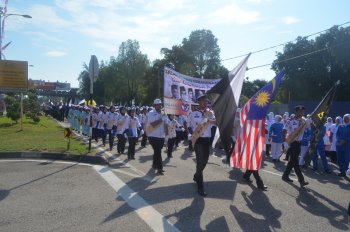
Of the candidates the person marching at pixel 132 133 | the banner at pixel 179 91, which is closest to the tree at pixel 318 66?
the banner at pixel 179 91

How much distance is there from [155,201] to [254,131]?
9.73ft

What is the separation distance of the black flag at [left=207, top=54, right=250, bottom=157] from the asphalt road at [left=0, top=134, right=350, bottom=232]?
4.12 feet

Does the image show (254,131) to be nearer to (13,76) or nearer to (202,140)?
(202,140)

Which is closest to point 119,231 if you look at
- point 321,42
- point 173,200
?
point 173,200

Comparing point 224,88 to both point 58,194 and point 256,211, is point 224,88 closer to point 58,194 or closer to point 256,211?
point 256,211

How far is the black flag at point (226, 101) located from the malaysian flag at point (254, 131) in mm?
540

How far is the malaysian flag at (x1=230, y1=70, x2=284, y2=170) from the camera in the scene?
8.79 metres

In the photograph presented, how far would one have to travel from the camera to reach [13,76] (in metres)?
23.7

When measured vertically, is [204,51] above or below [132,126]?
above

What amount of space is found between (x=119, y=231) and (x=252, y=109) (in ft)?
15.2

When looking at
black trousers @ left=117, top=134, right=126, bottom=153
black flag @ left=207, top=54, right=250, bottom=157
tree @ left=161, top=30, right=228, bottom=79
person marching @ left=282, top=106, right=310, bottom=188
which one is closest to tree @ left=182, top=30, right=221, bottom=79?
tree @ left=161, top=30, right=228, bottom=79

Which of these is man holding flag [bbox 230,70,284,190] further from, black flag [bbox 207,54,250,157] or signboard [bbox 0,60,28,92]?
signboard [bbox 0,60,28,92]

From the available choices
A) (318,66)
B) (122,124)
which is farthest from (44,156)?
(318,66)

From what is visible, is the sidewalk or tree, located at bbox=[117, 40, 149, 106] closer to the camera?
the sidewalk
